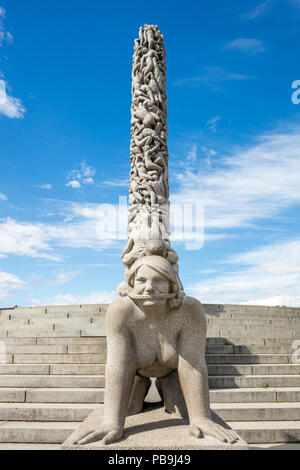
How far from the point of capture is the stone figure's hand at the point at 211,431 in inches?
97.4

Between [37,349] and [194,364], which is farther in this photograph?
[37,349]

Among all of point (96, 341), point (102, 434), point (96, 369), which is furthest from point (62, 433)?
point (96, 341)

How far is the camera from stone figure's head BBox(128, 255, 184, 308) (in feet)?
8.90

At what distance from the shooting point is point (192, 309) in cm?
288

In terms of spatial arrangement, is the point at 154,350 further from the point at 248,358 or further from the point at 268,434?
the point at 248,358

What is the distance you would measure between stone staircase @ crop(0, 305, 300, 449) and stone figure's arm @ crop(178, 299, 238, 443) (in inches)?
64.6

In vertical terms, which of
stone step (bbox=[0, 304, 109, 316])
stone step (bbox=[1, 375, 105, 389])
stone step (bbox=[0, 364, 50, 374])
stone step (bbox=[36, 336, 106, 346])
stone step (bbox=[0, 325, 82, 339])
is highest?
stone step (bbox=[0, 304, 109, 316])

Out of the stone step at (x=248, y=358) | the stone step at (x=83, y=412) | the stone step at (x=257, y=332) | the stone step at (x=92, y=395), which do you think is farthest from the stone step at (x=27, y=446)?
the stone step at (x=257, y=332)

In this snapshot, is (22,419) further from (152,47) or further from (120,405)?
(152,47)

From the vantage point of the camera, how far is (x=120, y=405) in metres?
2.70

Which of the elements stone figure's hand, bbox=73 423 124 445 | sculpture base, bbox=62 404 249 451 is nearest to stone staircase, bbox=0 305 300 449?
sculpture base, bbox=62 404 249 451

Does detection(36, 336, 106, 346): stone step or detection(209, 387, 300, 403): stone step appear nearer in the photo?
detection(209, 387, 300, 403): stone step

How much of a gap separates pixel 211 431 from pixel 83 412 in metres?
2.25

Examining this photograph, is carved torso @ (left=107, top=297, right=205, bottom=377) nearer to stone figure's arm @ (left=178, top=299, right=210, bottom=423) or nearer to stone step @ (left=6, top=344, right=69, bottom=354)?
stone figure's arm @ (left=178, top=299, right=210, bottom=423)
